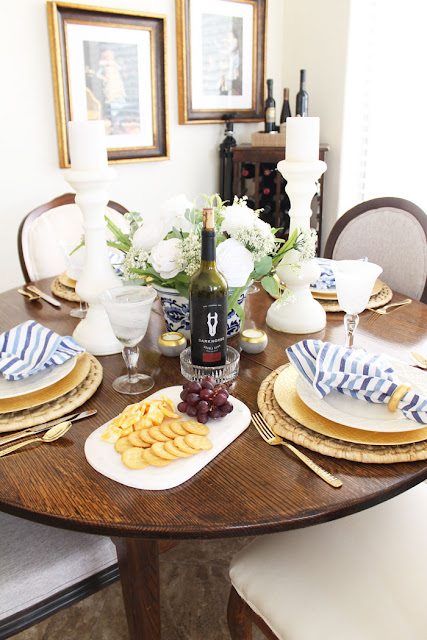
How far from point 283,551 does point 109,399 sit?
45 cm

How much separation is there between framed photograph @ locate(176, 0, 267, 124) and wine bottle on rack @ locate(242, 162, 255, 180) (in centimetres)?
32

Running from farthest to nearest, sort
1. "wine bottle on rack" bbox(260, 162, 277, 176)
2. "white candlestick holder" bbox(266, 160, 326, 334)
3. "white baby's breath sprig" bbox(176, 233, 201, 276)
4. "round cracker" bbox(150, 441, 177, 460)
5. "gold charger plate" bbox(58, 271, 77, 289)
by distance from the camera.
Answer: "wine bottle on rack" bbox(260, 162, 277, 176)
"gold charger plate" bbox(58, 271, 77, 289)
"white candlestick holder" bbox(266, 160, 326, 334)
"white baby's breath sprig" bbox(176, 233, 201, 276)
"round cracker" bbox(150, 441, 177, 460)

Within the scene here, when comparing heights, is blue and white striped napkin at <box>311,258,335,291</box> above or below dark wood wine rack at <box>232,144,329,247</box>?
below

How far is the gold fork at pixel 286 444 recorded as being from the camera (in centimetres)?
84

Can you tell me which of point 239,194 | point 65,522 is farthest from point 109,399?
point 239,194

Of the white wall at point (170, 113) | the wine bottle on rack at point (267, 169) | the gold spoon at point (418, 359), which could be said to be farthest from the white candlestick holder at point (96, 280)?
the wine bottle on rack at point (267, 169)

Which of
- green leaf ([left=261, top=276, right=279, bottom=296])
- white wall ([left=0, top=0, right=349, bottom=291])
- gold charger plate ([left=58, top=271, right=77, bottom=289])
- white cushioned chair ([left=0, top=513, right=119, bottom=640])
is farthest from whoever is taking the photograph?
white wall ([left=0, top=0, right=349, bottom=291])

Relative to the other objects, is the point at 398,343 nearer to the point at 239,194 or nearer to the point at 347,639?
the point at 347,639

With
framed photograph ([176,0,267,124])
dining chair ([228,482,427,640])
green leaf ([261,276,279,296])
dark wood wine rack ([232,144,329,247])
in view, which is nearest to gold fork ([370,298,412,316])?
green leaf ([261,276,279,296])

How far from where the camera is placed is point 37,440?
0.97 m

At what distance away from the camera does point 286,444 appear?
93 centimetres

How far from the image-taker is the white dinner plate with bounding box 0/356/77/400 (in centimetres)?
105

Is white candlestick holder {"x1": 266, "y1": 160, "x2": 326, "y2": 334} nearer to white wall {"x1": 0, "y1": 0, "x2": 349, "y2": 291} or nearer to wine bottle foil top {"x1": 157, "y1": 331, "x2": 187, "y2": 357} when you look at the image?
wine bottle foil top {"x1": 157, "y1": 331, "x2": 187, "y2": 357}

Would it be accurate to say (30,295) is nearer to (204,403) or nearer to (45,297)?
(45,297)
